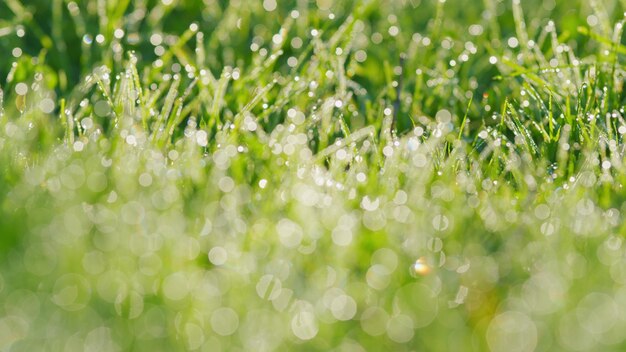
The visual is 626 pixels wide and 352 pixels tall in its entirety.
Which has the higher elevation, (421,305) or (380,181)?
(421,305)

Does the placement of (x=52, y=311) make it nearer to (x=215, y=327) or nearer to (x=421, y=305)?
(x=215, y=327)

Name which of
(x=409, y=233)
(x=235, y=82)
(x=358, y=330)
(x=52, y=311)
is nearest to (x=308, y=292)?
(x=358, y=330)

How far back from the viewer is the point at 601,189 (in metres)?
1.91

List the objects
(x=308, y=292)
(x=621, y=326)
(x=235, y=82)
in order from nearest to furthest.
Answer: (x=621, y=326) < (x=308, y=292) < (x=235, y=82)

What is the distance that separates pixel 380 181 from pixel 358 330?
0.53m

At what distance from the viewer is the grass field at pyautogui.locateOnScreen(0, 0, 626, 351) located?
1401 millimetres

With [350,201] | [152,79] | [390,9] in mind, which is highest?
[350,201]

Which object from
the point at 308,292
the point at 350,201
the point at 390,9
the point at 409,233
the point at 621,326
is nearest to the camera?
the point at 621,326

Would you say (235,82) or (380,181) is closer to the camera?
(380,181)

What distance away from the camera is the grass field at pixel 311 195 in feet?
4.60

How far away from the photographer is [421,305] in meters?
1.44

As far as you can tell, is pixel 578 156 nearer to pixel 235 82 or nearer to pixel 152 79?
pixel 235 82

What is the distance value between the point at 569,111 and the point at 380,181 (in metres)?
0.57

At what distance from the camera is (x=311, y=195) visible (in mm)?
1776
